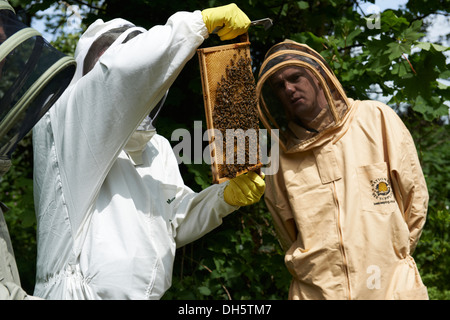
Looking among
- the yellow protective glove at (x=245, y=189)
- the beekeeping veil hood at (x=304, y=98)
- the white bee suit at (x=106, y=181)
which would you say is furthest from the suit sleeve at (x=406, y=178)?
the white bee suit at (x=106, y=181)

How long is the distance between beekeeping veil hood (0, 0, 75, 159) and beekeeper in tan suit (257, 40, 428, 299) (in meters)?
1.29

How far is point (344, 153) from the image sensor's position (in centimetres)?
277

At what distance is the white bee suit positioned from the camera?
7.29 feet

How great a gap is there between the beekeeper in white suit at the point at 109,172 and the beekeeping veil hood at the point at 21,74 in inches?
10.9

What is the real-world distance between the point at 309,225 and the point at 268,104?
2.47ft

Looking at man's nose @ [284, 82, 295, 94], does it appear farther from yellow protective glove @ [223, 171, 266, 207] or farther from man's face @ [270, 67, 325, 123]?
yellow protective glove @ [223, 171, 266, 207]

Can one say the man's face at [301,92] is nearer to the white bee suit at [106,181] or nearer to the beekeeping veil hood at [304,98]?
the beekeeping veil hood at [304,98]

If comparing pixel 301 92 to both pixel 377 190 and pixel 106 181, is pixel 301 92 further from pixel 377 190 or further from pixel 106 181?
pixel 106 181

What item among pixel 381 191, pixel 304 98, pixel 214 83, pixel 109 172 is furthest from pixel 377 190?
pixel 109 172

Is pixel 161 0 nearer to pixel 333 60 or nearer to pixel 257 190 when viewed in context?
pixel 333 60

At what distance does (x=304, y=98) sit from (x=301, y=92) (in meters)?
0.04

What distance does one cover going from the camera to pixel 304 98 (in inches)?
112

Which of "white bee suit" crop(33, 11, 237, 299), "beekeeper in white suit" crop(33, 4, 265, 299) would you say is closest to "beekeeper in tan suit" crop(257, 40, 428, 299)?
"beekeeper in white suit" crop(33, 4, 265, 299)
